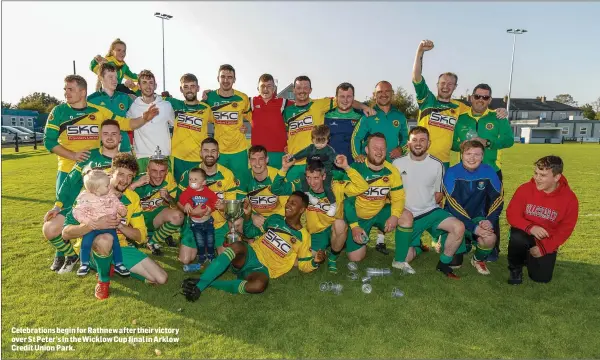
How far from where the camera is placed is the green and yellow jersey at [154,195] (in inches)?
211

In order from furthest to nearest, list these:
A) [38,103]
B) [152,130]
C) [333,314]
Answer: [38,103] < [152,130] < [333,314]

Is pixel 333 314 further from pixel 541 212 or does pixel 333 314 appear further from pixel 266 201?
pixel 541 212

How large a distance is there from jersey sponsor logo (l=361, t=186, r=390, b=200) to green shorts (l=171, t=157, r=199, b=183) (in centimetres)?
272

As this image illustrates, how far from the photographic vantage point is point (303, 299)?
4.01 metres

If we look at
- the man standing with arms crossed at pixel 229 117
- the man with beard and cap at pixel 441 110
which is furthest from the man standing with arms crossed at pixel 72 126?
the man with beard and cap at pixel 441 110

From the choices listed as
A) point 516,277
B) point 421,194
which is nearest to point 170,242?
point 421,194

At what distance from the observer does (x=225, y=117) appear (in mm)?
6020

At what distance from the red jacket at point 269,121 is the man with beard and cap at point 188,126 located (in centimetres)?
82

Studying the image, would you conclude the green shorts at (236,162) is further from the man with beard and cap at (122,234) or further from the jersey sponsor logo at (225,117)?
the man with beard and cap at (122,234)

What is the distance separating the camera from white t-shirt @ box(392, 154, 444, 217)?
5152mm

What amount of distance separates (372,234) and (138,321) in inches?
165

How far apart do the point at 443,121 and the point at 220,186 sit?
11.4 ft

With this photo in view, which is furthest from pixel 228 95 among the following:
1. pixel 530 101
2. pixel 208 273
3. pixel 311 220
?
pixel 530 101

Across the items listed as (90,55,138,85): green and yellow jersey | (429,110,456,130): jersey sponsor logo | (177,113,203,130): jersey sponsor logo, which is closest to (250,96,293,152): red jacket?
(177,113,203,130): jersey sponsor logo
